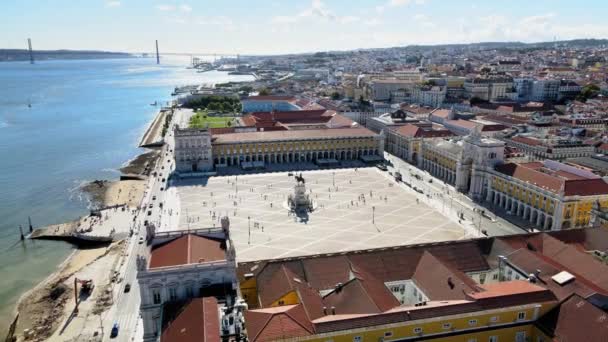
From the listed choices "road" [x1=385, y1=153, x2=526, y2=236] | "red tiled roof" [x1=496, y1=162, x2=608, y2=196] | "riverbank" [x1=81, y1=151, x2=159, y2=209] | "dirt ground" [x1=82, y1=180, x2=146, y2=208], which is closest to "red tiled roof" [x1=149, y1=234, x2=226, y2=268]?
"road" [x1=385, y1=153, x2=526, y2=236]

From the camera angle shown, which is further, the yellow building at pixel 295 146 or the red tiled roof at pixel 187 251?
the yellow building at pixel 295 146

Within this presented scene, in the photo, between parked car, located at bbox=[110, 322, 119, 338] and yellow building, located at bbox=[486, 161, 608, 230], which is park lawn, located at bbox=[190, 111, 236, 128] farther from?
parked car, located at bbox=[110, 322, 119, 338]

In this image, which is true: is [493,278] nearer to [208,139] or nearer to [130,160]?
[208,139]

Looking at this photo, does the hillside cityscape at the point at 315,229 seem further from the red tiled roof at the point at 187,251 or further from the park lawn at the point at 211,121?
the park lawn at the point at 211,121

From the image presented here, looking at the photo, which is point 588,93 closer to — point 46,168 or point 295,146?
point 295,146

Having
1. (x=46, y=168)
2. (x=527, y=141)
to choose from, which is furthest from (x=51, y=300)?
(x=527, y=141)

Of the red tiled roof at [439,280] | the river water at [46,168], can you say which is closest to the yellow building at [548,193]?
the red tiled roof at [439,280]
